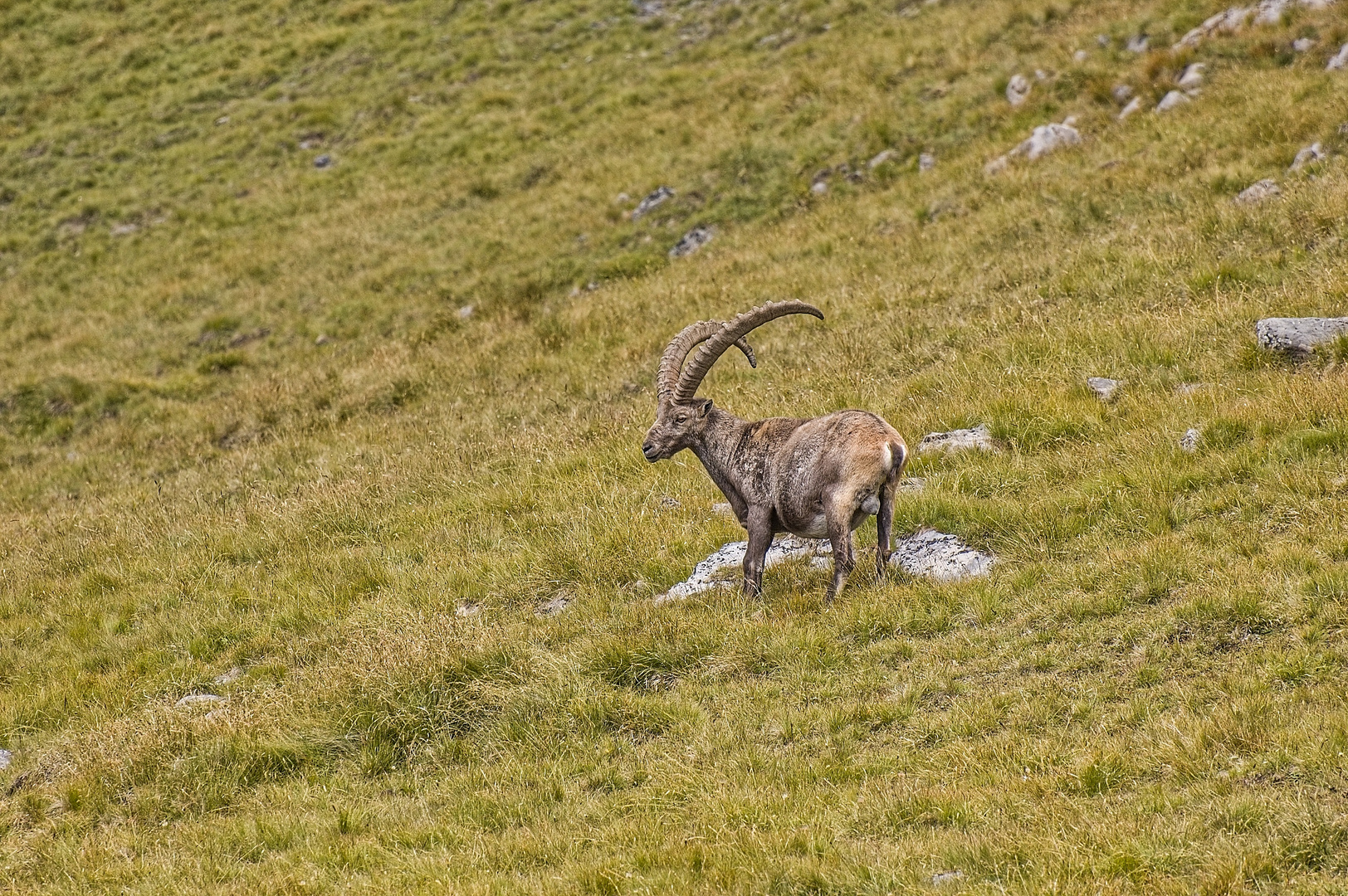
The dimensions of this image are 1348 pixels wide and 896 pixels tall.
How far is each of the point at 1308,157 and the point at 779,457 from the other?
37.5 ft

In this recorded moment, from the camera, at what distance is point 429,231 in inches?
1104

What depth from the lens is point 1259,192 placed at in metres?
17.3

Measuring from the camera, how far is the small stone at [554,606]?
11.8 metres

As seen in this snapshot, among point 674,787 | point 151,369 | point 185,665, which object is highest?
point 674,787

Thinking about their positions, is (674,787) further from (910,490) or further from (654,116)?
(654,116)

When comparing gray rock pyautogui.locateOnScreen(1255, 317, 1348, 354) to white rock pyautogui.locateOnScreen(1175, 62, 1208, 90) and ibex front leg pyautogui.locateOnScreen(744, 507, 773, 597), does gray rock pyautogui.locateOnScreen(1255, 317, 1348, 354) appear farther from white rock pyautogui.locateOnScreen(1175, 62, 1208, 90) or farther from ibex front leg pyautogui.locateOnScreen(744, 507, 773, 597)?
white rock pyautogui.locateOnScreen(1175, 62, 1208, 90)

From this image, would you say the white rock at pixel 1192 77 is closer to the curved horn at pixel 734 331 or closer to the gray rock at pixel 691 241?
the gray rock at pixel 691 241

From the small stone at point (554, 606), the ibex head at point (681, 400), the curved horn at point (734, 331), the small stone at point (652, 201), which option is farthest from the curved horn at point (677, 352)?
the small stone at point (652, 201)

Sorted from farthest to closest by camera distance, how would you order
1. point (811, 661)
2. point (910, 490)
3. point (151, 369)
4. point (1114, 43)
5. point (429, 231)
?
point (429, 231)
point (151, 369)
point (1114, 43)
point (910, 490)
point (811, 661)

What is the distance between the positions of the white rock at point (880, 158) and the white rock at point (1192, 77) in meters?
5.16

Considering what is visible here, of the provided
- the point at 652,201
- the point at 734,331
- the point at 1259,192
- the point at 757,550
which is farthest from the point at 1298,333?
the point at 652,201

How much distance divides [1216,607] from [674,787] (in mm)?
4112

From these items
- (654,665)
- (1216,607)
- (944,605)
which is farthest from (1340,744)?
(654,665)

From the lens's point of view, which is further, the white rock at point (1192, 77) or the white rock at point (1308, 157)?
the white rock at point (1192, 77)
